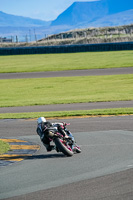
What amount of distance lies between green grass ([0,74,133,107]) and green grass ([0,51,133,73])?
9475mm

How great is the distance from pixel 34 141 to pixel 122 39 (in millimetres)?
74398

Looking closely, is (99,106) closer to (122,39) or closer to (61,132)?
(61,132)

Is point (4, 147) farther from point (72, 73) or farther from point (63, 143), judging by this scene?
point (72, 73)

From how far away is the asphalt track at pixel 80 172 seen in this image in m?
10.5

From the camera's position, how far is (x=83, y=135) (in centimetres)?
1823

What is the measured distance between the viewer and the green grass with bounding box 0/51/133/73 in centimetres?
5639

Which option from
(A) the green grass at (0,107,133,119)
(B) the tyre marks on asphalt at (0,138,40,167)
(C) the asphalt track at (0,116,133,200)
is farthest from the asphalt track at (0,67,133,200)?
(A) the green grass at (0,107,133,119)

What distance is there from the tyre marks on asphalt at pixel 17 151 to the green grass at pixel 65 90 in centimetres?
1316

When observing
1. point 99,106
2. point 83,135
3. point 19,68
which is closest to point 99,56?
point 19,68

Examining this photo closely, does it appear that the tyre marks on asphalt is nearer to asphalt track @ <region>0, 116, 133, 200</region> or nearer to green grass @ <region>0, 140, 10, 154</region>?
green grass @ <region>0, 140, 10, 154</region>

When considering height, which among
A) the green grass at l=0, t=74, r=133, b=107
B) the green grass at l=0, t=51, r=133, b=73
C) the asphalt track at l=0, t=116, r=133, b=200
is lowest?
the green grass at l=0, t=74, r=133, b=107

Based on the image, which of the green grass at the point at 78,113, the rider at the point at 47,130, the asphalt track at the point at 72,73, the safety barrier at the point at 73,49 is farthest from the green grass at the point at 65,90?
the safety barrier at the point at 73,49

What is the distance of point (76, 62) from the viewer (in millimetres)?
61719

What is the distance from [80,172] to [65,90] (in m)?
26.6
